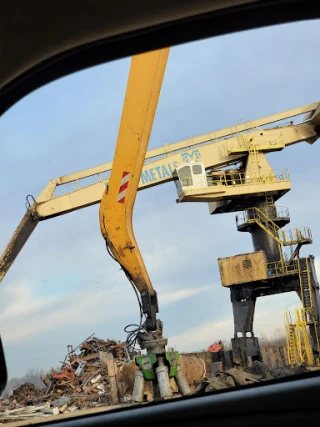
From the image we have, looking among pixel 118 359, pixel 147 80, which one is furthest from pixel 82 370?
pixel 147 80

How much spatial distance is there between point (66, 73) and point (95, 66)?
8cm

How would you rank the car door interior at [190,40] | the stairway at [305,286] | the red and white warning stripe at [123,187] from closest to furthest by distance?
the car door interior at [190,40]
the red and white warning stripe at [123,187]
the stairway at [305,286]

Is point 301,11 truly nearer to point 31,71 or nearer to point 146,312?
point 31,71

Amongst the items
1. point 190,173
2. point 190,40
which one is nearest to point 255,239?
point 190,173

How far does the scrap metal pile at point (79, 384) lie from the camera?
237cm

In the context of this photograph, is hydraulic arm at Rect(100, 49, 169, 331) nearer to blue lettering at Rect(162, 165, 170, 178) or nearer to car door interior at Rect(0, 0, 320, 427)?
car door interior at Rect(0, 0, 320, 427)

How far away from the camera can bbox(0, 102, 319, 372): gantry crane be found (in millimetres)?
6035

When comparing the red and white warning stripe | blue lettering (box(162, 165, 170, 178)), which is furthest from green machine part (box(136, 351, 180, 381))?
blue lettering (box(162, 165, 170, 178))

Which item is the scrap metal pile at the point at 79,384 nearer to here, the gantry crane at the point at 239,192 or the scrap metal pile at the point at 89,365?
the scrap metal pile at the point at 89,365

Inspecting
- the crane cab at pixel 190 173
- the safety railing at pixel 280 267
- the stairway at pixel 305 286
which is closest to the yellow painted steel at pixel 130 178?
the crane cab at pixel 190 173

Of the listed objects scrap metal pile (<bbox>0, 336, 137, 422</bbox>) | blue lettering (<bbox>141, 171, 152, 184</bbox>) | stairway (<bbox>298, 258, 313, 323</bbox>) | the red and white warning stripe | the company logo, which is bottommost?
scrap metal pile (<bbox>0, 336, 137, 422</bbox>)

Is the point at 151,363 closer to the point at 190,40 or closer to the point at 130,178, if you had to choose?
the point at 130,178

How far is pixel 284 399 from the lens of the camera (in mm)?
1514

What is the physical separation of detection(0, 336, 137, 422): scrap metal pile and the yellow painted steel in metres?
0.79
